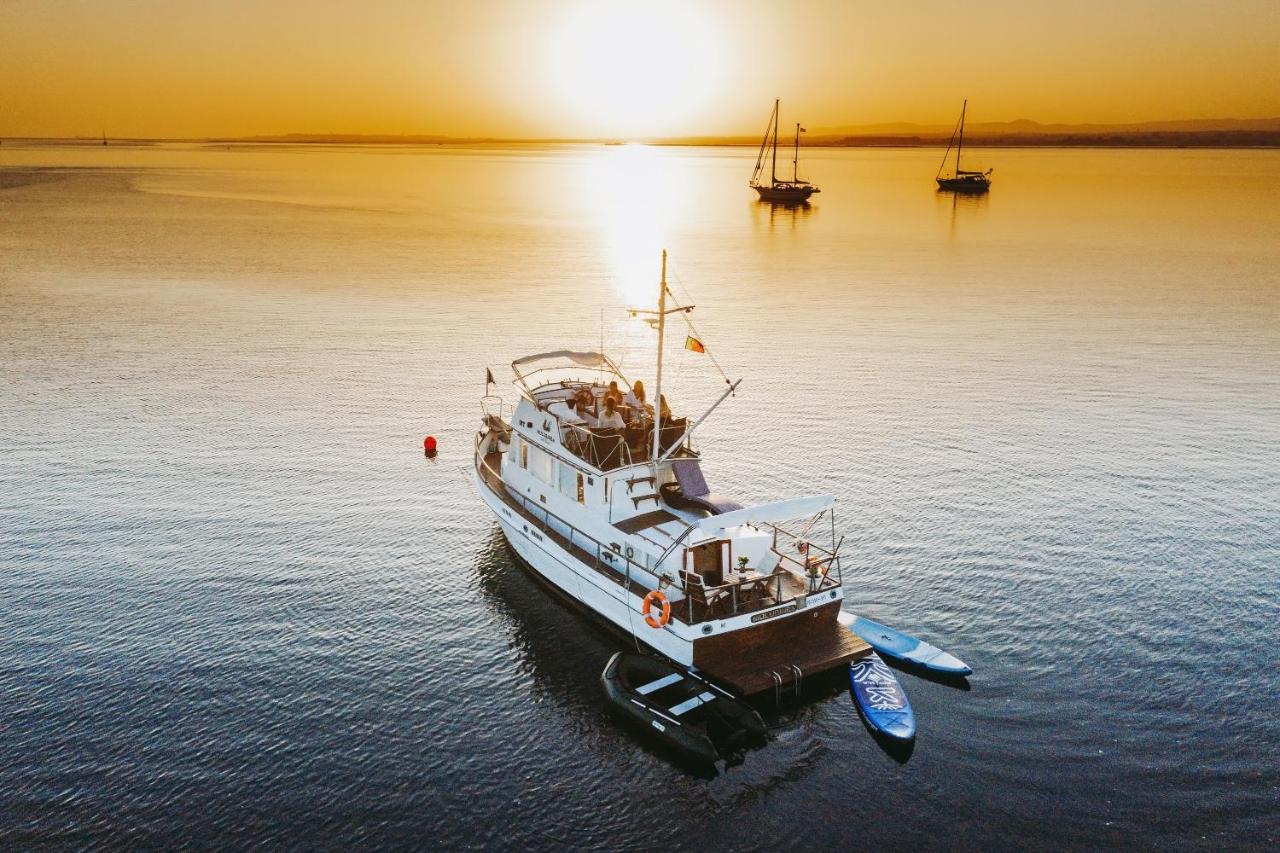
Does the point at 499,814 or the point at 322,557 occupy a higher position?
the point at 322,557

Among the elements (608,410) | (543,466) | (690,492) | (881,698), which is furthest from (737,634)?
(543,466)

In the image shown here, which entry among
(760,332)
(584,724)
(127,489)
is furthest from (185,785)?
(760,332)

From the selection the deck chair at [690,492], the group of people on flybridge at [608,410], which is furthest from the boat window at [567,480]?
the deck chair at [690,492]

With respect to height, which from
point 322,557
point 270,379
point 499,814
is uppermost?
Answer: point 270,379

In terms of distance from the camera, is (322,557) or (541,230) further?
(541,230)

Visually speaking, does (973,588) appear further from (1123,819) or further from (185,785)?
(185,785)

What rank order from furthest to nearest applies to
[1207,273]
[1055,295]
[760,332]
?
[1207,273], [1055,295], [760,332]
